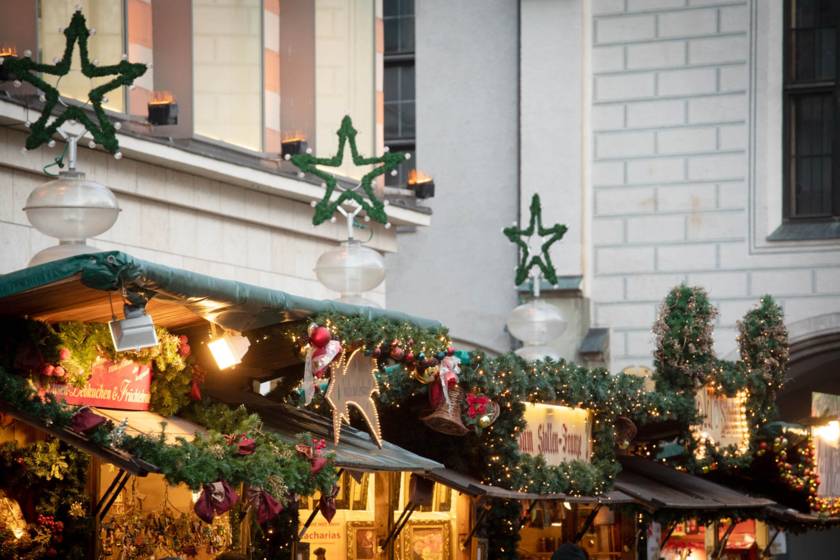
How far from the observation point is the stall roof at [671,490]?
687 inches

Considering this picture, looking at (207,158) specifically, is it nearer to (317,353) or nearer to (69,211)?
(69,211)

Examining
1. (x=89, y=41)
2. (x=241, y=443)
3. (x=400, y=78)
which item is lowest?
(x=241, y=443)

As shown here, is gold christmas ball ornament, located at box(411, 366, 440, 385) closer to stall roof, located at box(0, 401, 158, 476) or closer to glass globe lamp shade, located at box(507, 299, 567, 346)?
stall roof, located at box(0, 401, 158, 476)

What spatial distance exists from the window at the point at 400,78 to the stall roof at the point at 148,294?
16744mm

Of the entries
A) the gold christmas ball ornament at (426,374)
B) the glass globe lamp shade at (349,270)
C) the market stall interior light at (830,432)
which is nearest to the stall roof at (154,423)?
the gold christmas ball ornament at (426,374)

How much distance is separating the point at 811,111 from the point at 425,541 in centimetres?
1372

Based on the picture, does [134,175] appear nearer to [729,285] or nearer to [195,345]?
[195,345]

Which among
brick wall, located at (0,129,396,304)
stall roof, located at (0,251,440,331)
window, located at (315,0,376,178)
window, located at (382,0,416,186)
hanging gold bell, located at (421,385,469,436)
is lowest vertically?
hanging gold bell, located at (421,385,469,436)

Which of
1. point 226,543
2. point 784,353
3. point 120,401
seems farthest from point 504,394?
point 784,353

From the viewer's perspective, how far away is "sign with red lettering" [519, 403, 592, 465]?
15977mm

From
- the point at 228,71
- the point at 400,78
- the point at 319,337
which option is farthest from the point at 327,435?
the point at 400,78

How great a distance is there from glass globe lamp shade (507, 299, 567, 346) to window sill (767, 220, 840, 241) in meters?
7.95

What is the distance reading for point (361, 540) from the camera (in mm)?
15273

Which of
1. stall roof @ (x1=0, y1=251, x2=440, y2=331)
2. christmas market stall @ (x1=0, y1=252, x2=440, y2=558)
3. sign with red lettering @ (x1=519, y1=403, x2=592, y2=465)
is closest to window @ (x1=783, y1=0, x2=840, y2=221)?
sign with red lettering @ (x1=519, y1=403, x2=592, y2=465)
